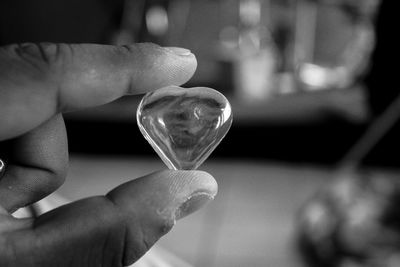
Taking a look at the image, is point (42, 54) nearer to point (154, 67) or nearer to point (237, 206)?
point (154, 67)

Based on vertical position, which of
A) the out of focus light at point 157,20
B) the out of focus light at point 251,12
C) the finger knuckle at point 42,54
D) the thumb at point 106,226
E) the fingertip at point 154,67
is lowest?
the out of focus light at point 157,20

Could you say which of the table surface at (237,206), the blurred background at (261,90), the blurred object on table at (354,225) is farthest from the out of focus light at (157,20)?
the blurred object on table at (354,225)

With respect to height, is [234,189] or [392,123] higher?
[392,123]

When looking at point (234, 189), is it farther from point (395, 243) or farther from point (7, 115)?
point (7, 115)

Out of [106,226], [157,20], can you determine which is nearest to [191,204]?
[106,226]

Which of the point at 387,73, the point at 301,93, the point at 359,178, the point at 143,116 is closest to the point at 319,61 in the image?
the point at 301,93

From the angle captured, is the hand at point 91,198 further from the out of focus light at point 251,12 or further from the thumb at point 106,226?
the out of focus light at point 251,12
